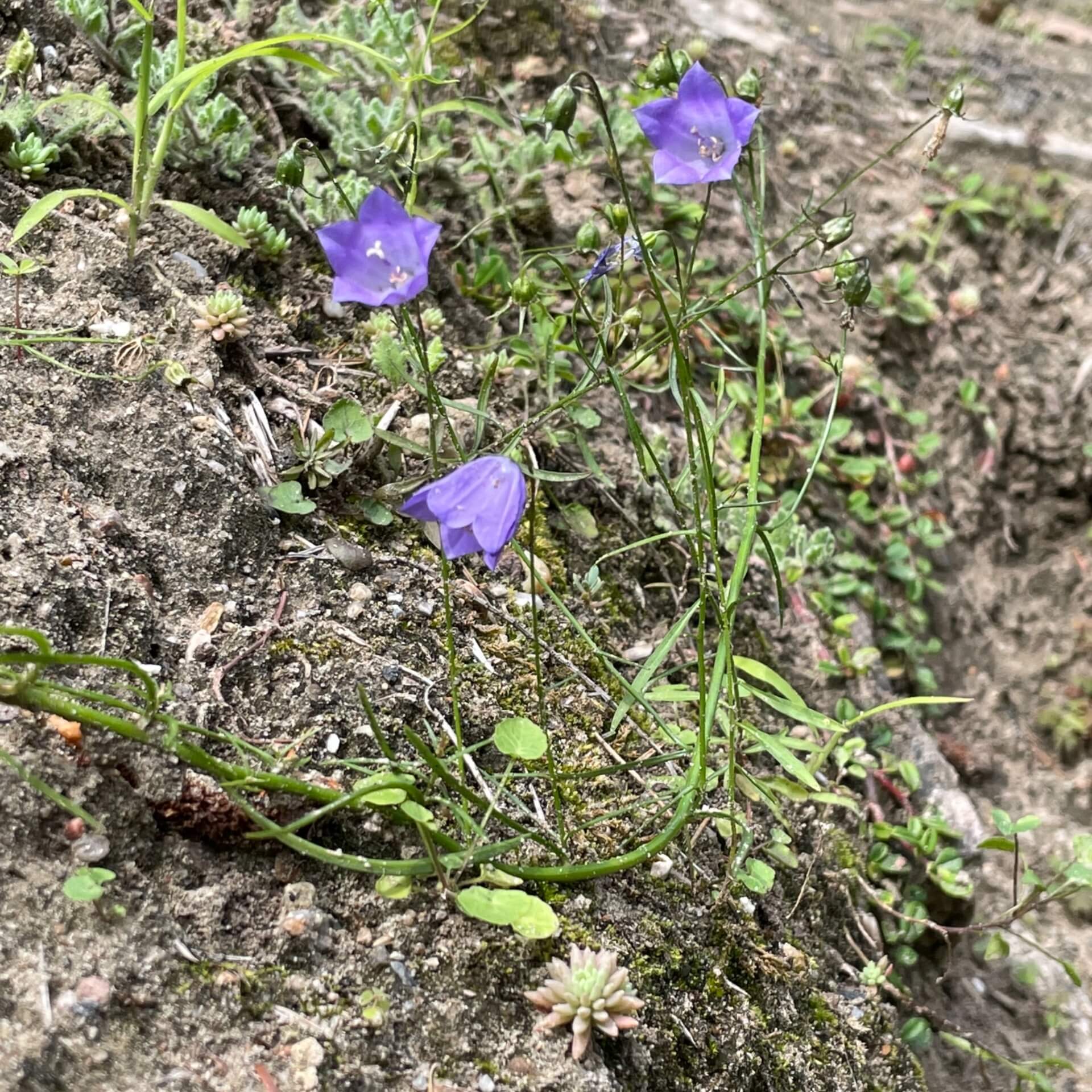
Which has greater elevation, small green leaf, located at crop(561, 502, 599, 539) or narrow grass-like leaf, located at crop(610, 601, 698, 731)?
narrow grass-like leaf, located at crop(610, 601, 698, 731)

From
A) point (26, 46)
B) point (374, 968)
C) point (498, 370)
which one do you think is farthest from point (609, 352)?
point (26, 46)

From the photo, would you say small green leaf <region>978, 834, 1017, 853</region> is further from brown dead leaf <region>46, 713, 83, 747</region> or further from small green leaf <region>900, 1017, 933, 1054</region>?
brown dead leaf <region>46, 713, 83, 747</region>

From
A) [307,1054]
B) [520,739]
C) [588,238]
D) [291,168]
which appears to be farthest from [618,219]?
[307,1054]

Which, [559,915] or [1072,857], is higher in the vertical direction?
[559,915]

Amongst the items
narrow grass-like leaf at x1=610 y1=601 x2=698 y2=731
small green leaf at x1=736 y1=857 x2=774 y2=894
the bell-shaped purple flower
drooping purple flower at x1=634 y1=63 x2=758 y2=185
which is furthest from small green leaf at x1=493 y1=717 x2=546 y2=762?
drooping purple flower at x1=634 y1=63 x2=758 y2=185

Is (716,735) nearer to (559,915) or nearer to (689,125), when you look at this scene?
(559,915)
